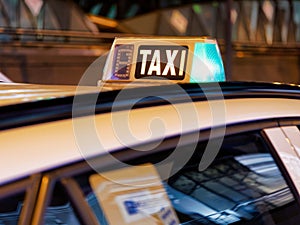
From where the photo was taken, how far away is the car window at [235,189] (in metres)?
1.61

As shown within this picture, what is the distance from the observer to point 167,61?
190cm

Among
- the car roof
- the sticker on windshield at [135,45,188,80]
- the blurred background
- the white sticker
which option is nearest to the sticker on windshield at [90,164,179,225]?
the white sticker

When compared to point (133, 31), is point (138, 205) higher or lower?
lower

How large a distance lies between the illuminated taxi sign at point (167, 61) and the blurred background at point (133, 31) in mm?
3169

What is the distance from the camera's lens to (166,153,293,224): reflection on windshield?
166 cm

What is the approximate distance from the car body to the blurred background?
138 inches

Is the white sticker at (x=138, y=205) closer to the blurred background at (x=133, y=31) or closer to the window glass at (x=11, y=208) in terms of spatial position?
the window glass at (x=11, y=208)

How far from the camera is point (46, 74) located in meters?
9.80

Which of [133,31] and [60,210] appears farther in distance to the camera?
[133,31]

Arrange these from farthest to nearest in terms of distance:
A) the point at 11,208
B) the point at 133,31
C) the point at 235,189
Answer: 1. the point at 133,31
2. the point at 235,189
3. the point at 11,208

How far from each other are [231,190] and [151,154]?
61cm

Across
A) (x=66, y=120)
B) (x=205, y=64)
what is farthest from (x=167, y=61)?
(x=66, y=120)

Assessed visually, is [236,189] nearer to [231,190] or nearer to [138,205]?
[231,190]

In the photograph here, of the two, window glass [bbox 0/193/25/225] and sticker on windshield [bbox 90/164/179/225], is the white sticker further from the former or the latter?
window glass [bbox 0/193/25/225]
